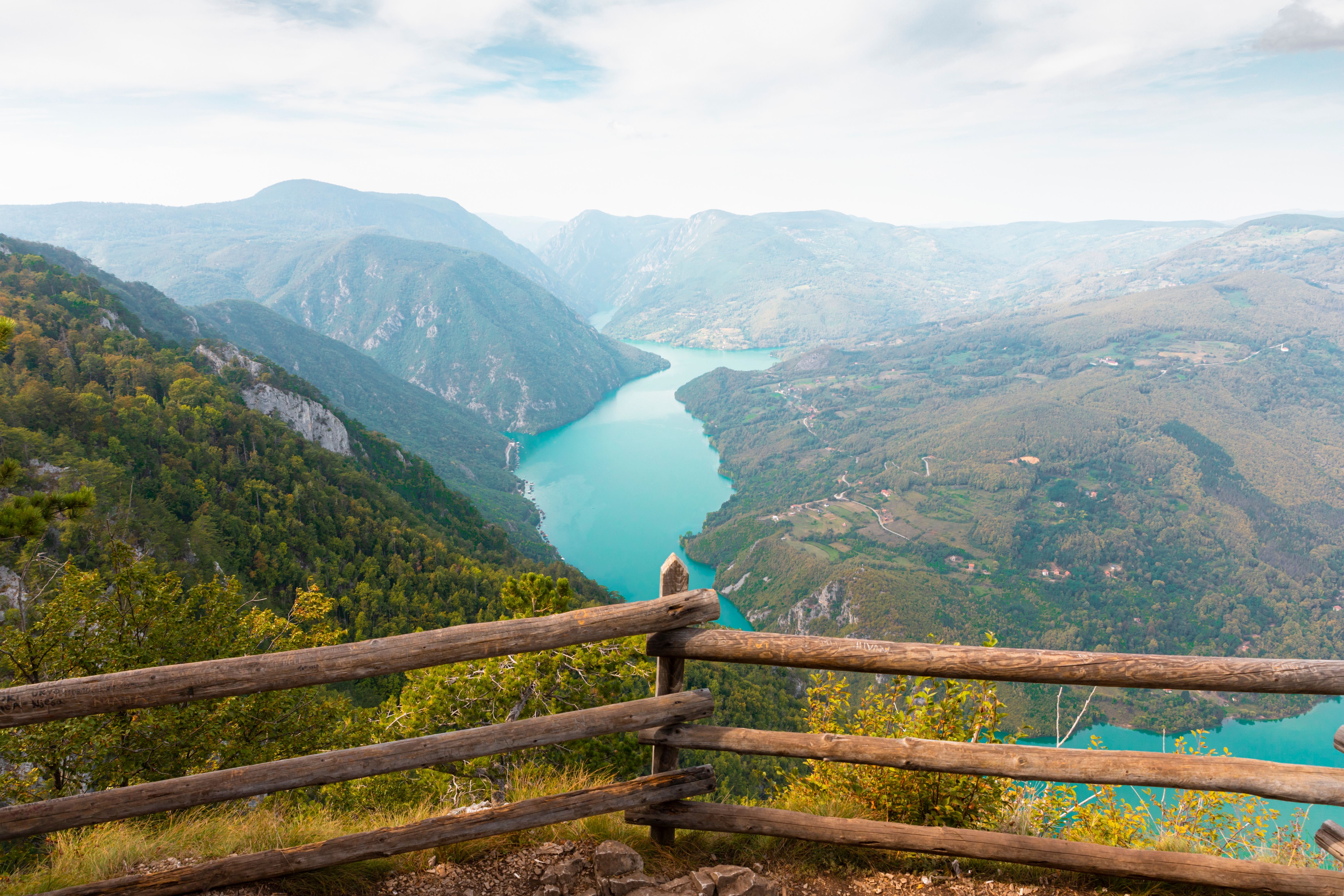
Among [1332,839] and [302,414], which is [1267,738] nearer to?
[1332,839]

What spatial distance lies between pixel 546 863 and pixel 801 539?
125488 mm

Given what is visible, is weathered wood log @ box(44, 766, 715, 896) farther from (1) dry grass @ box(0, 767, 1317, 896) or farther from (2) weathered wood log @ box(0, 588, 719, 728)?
(2) weathered wood log @ box(0, 588, 719, 728)

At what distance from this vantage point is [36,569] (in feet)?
61.8

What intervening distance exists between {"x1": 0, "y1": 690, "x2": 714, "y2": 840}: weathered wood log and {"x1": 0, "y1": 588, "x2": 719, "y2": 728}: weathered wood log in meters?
0.45

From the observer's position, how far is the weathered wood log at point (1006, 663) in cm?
408

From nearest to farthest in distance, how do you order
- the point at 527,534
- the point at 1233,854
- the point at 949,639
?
the point at 1233,854 → the point at 949,639 → the point at 527,534

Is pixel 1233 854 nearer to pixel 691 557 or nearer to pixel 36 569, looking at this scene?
pixel 36 569

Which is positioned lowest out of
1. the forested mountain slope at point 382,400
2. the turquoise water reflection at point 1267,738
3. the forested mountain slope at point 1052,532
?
the turquoise water reflection at point 1267,738

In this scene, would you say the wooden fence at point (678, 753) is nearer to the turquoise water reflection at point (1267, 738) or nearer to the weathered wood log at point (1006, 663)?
the weathered wood log at point (1006, 663)

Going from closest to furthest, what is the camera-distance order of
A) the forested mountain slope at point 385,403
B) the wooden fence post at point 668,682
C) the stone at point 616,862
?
the stone at point 616,862 → the wooden fence post at point 668,682 → the forested mountain slope at point 385,403

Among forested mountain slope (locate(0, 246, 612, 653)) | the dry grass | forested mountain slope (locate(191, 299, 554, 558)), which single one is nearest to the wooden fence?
the dry grass

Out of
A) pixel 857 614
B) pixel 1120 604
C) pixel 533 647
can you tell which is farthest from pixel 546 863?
pixel 1120 604

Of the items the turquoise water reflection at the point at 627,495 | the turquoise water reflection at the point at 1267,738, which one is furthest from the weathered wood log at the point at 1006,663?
the turquoise water reflection at the point at 1267,738

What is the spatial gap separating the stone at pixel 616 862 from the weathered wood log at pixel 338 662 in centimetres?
151
